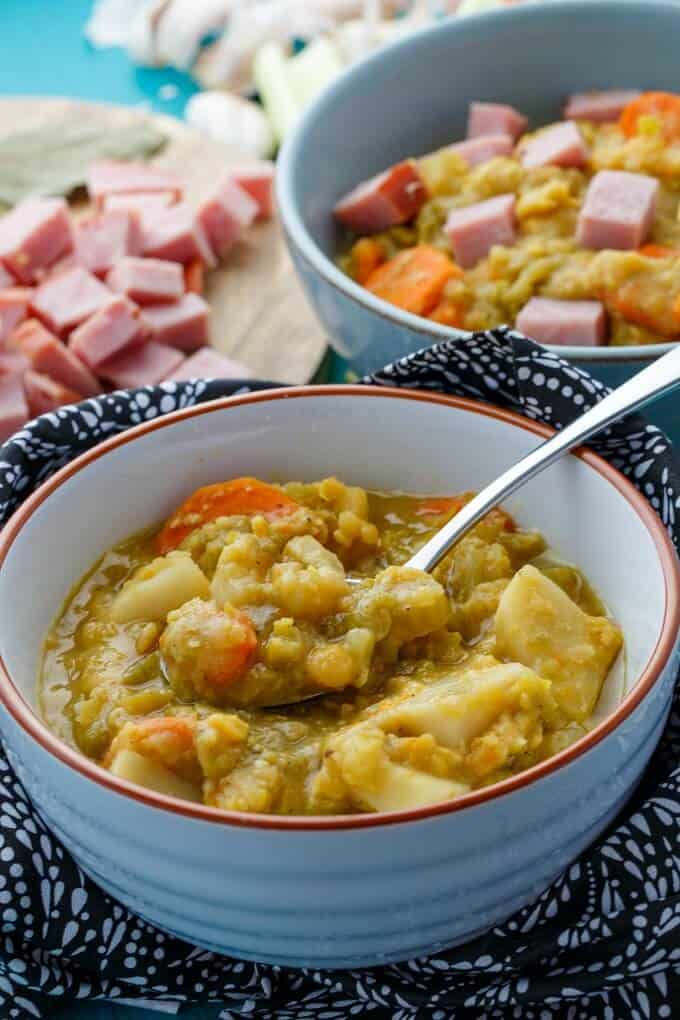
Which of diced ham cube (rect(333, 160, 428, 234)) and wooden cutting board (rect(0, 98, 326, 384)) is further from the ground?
diced ham cube (rect(333, 160, 428, 234))

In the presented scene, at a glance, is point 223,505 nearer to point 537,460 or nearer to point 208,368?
point 537,460

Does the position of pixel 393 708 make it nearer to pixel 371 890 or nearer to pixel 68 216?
pixel 371 890

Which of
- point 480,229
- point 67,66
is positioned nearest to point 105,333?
point 480,229

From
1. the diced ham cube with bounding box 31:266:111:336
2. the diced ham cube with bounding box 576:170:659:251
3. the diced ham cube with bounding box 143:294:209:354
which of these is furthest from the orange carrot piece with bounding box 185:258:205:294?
the diced ham cube with bounding box 576:170:659:251

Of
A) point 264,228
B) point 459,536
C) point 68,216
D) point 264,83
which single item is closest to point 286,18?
point 264,83

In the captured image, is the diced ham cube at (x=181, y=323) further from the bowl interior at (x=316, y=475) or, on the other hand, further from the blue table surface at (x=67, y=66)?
the blue table surface at (x=67, y=66)

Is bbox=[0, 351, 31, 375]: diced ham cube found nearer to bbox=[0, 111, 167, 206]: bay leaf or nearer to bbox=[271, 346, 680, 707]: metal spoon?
bbox=[0, 111, 167, 206]: bay leaf
